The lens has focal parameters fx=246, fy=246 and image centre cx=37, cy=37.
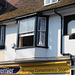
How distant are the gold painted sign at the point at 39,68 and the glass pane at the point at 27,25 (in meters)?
2.34

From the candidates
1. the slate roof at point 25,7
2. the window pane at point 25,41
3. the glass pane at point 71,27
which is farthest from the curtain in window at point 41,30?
the glass pane at point 71,27

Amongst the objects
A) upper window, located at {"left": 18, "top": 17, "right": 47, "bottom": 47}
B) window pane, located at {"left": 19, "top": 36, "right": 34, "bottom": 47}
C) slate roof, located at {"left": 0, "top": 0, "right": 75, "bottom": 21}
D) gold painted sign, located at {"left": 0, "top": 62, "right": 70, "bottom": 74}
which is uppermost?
slate roof, located at {"left": 0, "top": 0, "right": 75, "bottom": 21}

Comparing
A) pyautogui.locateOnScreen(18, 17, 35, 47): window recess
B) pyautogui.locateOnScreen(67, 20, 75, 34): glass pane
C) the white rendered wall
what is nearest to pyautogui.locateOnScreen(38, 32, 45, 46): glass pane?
pyautogui.locateOnScreen(18, 17, 35, 47): window recess

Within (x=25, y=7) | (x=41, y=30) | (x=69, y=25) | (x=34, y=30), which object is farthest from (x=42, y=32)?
(x=25, y=7)

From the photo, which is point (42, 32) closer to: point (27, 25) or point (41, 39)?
point (41, 39)

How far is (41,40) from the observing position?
15898 millimetres

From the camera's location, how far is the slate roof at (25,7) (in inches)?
617

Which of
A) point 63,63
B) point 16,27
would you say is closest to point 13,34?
point 16,27

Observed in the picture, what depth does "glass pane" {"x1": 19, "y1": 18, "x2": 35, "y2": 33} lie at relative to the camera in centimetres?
1607

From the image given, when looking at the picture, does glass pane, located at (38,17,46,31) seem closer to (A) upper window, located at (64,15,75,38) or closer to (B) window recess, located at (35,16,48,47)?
(B) window recess, located at (35,16,48,47)

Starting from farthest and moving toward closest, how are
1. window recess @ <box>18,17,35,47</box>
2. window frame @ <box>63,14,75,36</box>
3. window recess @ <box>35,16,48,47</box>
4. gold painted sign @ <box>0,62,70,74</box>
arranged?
1. window recess @ <box>18,17,35,47</box>
2. window recess @ <box>35,16,48,47</box>
3. window frame @ <box>63,14,75,36</box>
4. gold painted sign @ <box>0,62,70,74</box>

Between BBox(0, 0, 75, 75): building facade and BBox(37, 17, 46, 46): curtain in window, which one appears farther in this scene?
BBox(37, 17, 46, 46): curtain in window

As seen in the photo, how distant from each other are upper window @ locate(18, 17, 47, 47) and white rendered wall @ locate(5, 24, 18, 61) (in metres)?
1.07

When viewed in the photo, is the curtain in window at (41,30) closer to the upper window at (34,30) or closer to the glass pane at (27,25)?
the upper window at (34,30)
